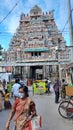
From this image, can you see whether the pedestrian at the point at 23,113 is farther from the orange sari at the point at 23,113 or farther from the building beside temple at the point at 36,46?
the building beside temple at the point at 36,46

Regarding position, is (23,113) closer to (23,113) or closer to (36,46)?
(23,113)

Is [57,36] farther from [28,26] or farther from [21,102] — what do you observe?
[21,102]

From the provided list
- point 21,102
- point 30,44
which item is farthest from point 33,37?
point 21,102

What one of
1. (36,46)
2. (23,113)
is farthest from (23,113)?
(36,46)

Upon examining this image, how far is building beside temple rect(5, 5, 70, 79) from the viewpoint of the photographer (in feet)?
205

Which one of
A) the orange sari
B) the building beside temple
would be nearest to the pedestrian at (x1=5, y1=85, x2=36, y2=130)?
the orange sari

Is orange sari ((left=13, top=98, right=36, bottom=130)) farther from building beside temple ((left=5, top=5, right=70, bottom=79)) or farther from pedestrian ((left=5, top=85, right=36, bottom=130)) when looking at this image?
building beside temple ((left=5, top=5, right=70, bottom=79))

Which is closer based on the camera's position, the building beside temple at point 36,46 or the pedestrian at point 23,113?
the pedestrian at point 23,113

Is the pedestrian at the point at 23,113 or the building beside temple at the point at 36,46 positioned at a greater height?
the building beside temple at the point at 36,46

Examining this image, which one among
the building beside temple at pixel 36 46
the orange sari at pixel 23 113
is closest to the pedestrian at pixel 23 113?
the orange sari at pixel 23 113

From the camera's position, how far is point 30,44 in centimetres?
6644

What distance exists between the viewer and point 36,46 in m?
66.1

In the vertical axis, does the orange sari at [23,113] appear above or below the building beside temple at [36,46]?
below

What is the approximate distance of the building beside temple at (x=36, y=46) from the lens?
62500 millimetres
